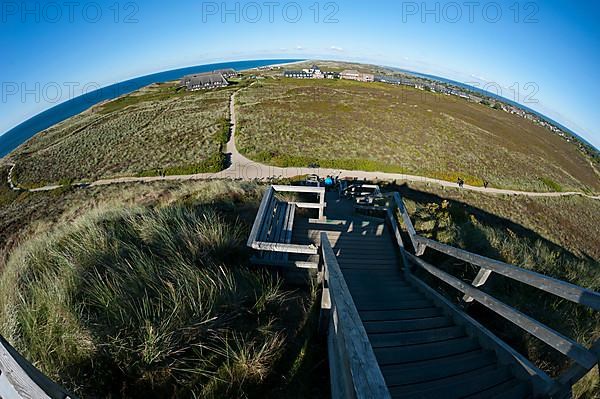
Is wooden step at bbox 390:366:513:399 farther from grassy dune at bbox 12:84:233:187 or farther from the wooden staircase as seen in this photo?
grassy dune at bbox 12:84:233:187

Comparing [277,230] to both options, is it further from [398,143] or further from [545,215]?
[398,143]

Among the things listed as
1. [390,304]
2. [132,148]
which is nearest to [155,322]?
[390,304]

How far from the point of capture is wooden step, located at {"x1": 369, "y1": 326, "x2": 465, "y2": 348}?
11.6ft

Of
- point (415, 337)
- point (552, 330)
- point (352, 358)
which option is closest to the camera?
point (352, 358)

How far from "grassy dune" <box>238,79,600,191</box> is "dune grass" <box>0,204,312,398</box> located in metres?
18.8

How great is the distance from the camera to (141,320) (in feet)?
10.0

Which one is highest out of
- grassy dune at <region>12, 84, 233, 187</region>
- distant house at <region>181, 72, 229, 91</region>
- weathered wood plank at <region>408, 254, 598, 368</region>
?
distant house at <region>181, 72, 229, 91</region>

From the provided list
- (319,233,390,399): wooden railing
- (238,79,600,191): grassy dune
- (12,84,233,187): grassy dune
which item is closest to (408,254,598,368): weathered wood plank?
(319,233,390,399): wooden railing

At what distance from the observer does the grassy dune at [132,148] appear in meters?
22.7

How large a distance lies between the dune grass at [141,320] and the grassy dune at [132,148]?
17802 millimetres

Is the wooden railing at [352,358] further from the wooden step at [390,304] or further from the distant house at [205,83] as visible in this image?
the distant house at [205,83]

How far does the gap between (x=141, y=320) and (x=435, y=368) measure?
3.55 meters

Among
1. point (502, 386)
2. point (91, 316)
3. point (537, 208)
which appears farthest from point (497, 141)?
point (91, 316)

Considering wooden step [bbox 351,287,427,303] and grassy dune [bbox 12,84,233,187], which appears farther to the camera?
grassy dune [bbox 12,84,233,187]
